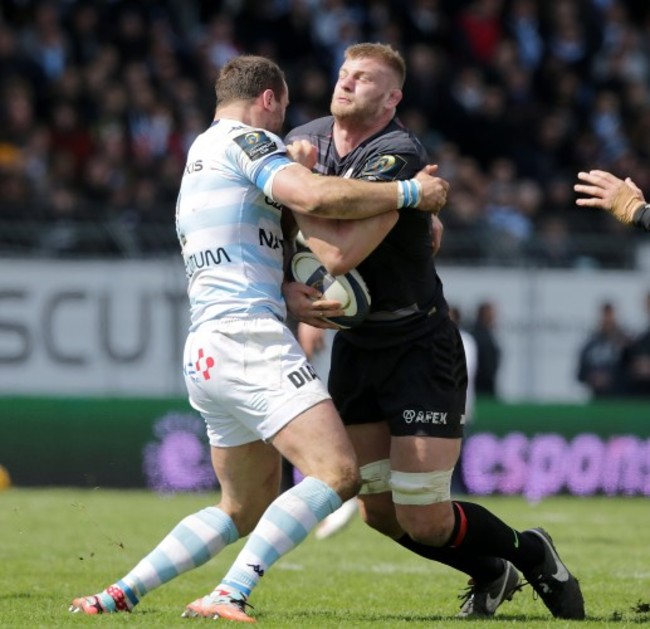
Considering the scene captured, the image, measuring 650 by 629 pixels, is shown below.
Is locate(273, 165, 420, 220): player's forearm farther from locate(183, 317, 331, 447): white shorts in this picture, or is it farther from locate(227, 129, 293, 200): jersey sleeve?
locate(183, 317, 331, 447): white shorts

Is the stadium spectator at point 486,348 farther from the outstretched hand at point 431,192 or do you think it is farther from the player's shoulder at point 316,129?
the outstretched hand at point 431,192

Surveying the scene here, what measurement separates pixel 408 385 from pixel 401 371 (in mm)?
82

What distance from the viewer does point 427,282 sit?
758cm

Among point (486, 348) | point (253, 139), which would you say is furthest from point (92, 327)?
point (253, 139)

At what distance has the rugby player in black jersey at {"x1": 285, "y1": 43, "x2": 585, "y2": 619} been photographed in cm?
736

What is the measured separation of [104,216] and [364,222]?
9.90 meters

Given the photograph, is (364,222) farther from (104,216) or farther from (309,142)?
(104,216)

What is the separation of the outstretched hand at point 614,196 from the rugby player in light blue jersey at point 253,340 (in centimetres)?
87

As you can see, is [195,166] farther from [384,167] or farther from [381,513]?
[381,513]

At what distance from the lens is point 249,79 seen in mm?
7156

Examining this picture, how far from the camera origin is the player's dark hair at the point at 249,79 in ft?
23.5

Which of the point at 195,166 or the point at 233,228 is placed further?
the point at 195,166

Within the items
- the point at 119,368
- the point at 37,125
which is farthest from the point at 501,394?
the point at 37,125

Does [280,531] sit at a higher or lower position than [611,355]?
higher
